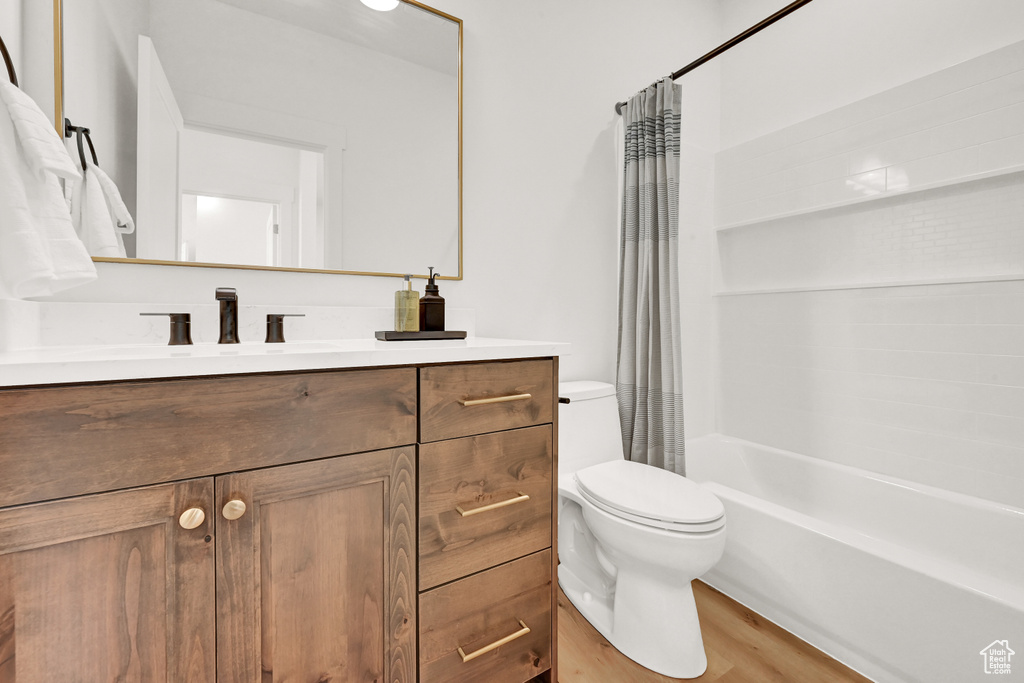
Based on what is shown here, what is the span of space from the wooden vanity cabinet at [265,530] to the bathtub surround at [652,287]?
0.85m

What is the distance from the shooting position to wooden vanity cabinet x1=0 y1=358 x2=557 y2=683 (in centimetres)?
61

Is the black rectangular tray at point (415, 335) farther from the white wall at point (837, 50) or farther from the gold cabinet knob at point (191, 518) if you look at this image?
the white wall at point (837, 50)

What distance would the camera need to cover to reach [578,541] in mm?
1624

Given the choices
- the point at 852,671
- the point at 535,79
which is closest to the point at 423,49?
the point at 535,79

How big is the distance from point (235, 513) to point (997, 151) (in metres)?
2.41

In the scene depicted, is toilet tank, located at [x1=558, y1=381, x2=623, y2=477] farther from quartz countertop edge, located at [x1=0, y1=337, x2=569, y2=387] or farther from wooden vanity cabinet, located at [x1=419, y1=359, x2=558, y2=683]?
quartz countertop edge, located at [x1=0, y1=337, x2=569, y2=387]

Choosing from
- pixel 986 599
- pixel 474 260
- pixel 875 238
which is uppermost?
pixel 875 238

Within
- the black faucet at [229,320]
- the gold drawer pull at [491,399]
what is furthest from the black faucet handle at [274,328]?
the gold drawer pull at [491,399]

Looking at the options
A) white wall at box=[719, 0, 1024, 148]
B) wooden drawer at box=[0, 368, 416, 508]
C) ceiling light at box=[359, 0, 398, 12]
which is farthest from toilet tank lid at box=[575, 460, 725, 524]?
white wall at box=[719, 0, 1024, 148]

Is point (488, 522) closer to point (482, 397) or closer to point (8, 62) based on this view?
point (482, 397)

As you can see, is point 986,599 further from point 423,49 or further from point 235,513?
point 423,49

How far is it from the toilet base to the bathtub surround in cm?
47

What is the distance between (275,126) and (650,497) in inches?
60.8

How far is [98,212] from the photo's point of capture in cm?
103
